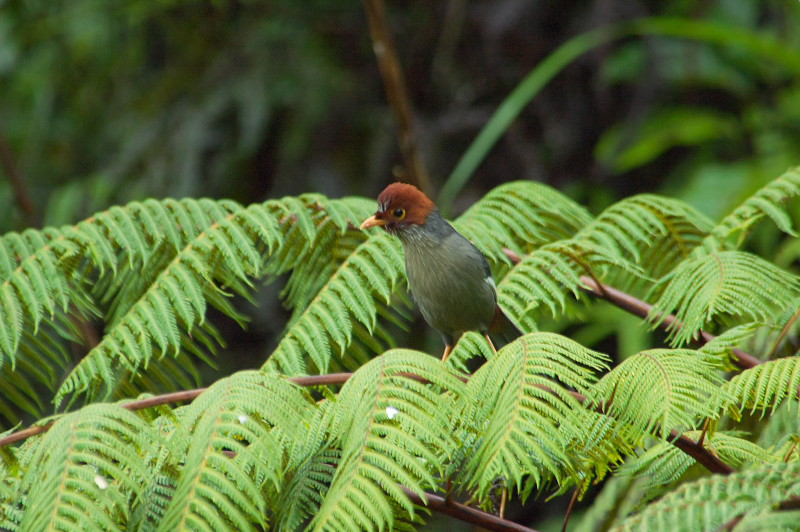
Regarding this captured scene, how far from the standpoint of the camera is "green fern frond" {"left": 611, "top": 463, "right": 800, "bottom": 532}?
1.14 m

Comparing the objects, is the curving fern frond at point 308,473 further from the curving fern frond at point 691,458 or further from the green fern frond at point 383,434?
the curving fern frond at point 691,458

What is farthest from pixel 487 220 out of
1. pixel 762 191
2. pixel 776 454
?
pixel 776 454

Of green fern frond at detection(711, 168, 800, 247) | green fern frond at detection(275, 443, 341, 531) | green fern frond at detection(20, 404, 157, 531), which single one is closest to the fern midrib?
green fern frond at detection(20, 404, 157, 531)

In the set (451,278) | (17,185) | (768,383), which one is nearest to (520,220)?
(451,278)

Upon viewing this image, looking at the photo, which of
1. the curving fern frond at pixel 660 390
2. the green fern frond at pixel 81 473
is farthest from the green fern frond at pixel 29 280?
the curving fern frond at pixel 660 390

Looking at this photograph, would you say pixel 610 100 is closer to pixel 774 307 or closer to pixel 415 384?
pixel 774 307

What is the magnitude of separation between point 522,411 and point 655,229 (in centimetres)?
149

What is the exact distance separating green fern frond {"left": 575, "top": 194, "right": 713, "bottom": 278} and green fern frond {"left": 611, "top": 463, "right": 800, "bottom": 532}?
121cm

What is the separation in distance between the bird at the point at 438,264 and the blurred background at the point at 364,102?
141cm

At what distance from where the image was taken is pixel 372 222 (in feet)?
7.80

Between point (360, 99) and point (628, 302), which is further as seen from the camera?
point (360, 99)

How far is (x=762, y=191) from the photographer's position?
2.30 m

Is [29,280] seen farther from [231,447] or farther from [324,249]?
[231,447]

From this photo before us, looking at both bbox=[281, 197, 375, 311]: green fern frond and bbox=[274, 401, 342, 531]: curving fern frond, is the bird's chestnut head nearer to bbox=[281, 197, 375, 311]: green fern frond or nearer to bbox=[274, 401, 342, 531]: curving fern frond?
bbox=[281, 197, 375, 311]: green fern frond
